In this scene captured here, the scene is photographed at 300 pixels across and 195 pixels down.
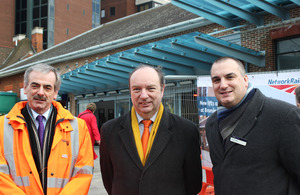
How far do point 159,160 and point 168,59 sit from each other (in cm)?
923

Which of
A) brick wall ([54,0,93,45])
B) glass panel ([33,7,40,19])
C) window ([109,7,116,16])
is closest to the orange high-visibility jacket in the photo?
brick wall ([54,0,93,45])

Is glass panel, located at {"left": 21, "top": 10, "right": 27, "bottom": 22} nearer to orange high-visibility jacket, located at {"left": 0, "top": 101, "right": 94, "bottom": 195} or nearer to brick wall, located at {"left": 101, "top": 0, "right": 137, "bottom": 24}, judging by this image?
brick wall, located at {"left": 101, "top": 0, "right": 137, "bottom": 24}

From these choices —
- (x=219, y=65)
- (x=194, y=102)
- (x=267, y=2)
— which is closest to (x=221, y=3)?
(x=267, y=2)

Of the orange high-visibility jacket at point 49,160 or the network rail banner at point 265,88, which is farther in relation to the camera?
the network rail banner at point 265,88

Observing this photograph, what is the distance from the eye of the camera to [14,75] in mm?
25406

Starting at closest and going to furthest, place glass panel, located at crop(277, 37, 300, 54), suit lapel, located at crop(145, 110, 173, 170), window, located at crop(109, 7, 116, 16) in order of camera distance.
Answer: suit lapel, located at crop(145, 110, 173, 170) < glass panel, located at crop(277, 37, 300, 54) < window, located at crop(109, 7, 116, 16)

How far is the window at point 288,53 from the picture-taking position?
9466mm

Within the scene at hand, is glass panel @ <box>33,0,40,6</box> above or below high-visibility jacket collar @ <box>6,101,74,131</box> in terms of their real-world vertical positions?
above

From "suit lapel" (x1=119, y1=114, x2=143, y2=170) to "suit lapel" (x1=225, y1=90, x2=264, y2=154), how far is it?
0.65 m

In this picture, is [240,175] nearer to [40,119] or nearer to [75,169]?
[75,169]

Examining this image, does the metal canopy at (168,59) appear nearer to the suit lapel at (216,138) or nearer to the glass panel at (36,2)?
the suit lapel at (216,138)

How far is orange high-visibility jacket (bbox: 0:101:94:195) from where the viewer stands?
94.8 inches

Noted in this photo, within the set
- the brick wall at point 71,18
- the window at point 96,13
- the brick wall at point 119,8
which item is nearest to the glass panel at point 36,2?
the brick wall at point 71,18

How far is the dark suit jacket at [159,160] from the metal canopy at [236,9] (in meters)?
7.39
